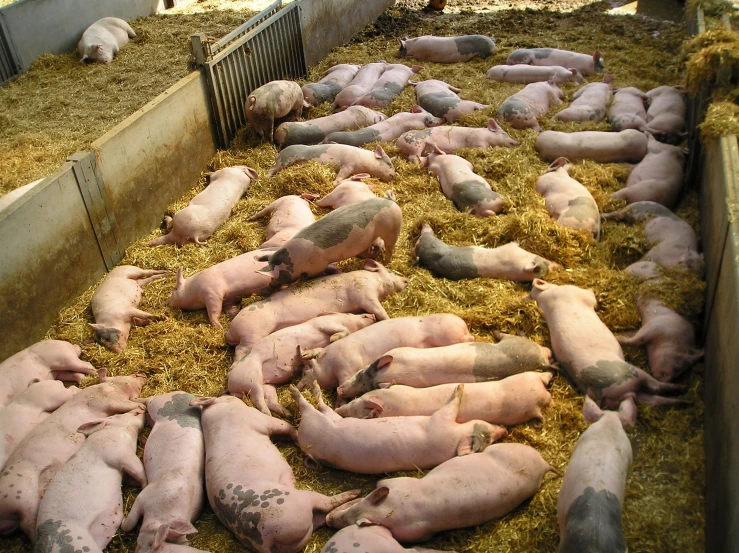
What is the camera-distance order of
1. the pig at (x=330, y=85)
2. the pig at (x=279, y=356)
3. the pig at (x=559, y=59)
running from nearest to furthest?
the pig at (x=279, y=356), the pig at (x=330, y=85), the pig at (x=559, y=59)

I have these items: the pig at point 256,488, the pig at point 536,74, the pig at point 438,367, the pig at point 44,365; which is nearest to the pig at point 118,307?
the pig at point 44,365

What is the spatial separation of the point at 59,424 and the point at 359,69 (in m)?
7.12

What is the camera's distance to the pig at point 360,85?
8594mm

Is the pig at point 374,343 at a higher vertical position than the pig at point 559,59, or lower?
lower

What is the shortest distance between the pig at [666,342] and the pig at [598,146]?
2.77 meters

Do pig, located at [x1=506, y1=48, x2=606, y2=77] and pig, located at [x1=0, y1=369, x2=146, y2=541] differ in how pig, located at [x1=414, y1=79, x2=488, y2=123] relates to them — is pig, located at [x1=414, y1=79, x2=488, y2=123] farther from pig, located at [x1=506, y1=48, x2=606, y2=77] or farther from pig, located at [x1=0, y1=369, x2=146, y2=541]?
pig, located at [x1=0, y1=369, x2=146, y2=541]

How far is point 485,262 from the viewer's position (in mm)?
5238

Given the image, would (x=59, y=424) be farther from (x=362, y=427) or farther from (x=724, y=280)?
(x=724, y=280)

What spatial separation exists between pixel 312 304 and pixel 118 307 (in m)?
1.57

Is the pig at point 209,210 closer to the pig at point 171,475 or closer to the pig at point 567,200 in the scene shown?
the pig at point 171,475

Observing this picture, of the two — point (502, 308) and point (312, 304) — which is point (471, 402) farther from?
point (312, 304)

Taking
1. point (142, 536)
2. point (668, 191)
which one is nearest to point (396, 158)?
point (668, 191)

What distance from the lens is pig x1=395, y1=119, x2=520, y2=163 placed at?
7301 mm

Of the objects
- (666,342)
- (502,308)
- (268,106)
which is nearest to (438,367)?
(502,308)
